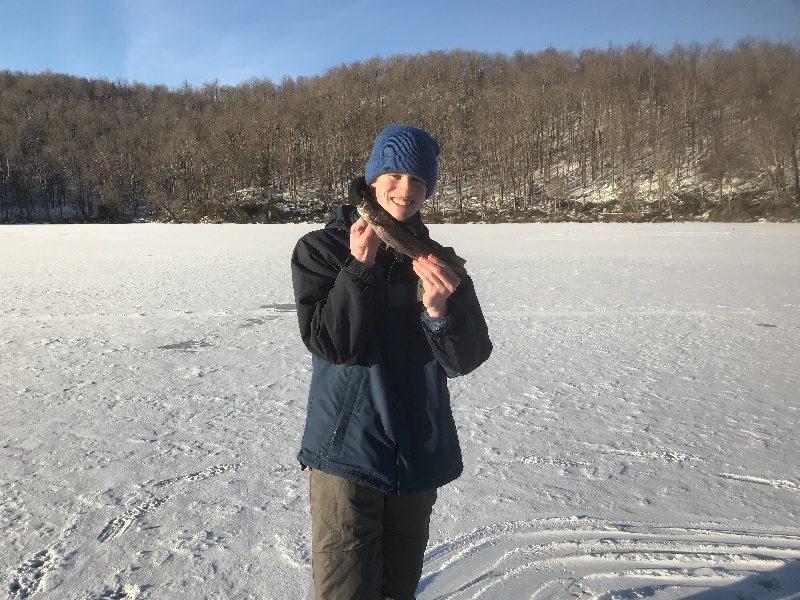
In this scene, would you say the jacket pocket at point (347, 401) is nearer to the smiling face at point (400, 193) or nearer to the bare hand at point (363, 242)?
the bare hand at point (363, 242)

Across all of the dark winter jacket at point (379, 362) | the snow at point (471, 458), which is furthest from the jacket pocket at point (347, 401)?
the snow at point (471, 458)

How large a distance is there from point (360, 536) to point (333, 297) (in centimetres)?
62

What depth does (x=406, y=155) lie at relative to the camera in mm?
1440

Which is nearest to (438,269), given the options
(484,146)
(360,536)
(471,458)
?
(360,536)

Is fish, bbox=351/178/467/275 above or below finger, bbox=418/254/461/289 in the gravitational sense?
above

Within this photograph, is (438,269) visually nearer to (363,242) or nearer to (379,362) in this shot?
(363,242)

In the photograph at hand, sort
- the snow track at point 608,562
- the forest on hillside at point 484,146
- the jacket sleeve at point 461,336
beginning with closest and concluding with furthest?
1. the jacket sleeve at point 461,336
2. the snow track at point 608,562
3. the forest on hillside at point 484,146

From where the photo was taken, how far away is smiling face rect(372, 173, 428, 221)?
1445 mm

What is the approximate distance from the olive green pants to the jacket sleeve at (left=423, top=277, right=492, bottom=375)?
39cm

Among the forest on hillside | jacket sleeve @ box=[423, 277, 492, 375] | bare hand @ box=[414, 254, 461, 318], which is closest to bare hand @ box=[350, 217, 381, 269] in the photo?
bare hand @ box=[414, 254, 461, 318]

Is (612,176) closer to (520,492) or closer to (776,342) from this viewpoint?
(776,342)

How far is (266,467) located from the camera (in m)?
3.29

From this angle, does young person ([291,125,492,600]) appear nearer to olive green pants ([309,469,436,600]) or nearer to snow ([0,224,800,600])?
olive green pants ([309,469,436,600])

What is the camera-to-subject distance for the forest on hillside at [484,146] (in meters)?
41.0
